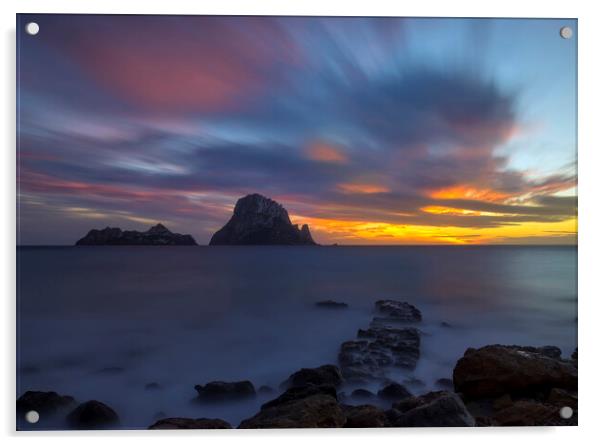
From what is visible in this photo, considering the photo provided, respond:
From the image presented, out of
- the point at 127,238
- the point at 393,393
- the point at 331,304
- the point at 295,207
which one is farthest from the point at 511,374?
the point at 127,238

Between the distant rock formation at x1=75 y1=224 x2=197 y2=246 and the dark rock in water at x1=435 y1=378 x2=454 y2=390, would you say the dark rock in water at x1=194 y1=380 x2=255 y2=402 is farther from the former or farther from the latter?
the dark rock in water at x1=435 y1=378 x2=454 y2=390

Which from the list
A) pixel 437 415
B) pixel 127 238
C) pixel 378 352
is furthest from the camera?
pixel 378 352

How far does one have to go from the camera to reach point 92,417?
1995 mm

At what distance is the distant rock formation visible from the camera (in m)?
2.10

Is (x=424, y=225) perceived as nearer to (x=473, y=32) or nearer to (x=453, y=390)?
(x=453, y=390)

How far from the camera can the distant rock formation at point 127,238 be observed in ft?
6.88

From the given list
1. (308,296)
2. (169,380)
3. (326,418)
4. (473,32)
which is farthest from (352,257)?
(473,32)

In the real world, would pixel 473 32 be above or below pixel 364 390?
above

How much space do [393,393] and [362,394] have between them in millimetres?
192

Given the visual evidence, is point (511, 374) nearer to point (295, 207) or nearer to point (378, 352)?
point (378, 352)

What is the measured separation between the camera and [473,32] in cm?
→ 214

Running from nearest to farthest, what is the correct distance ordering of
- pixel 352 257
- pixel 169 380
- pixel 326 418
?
pixel 326 418
pixel 169 380
pixel 352 257

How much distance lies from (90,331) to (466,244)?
2502mm

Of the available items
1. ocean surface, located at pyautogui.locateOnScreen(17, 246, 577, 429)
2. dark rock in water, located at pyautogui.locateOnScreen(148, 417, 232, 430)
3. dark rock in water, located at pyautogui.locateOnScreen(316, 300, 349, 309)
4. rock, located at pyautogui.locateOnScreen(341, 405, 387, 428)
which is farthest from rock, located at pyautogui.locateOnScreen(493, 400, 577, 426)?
dark rock in water, located at pyautogui.locateOnScreen(148, 417, 232, 430)
